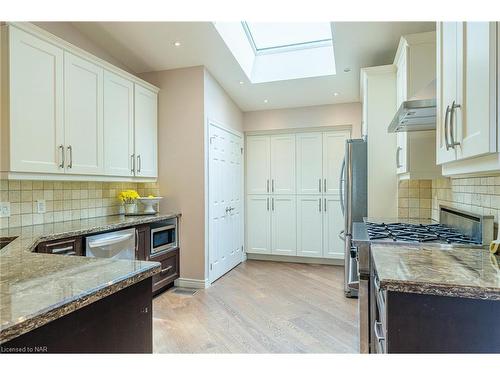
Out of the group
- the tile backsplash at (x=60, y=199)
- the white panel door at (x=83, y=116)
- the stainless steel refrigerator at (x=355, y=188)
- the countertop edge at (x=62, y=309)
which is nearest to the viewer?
the countertop edge at (x=62, y=309)

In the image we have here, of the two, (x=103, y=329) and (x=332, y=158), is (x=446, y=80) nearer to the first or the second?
(x=103, y=329)

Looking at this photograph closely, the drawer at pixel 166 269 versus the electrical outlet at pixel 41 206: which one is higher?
the electrical outlet at pixel 41 206

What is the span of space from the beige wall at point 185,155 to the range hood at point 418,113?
2209 millimetres

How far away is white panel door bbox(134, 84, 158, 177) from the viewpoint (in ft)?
11.2

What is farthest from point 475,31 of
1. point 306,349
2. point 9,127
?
point 9,127

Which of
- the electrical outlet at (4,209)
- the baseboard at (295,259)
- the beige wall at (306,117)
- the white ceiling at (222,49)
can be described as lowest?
the baseboard at (295,259)

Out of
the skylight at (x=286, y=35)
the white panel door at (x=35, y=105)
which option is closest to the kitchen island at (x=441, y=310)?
the white panel door at (x=35, y=105)

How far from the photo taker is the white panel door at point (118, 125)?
3.00 meters

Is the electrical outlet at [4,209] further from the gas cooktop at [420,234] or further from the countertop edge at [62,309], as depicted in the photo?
the gas cooktop at [420,234]

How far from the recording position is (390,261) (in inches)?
47.5

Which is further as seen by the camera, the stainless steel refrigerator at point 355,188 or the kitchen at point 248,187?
the stainless steel refrigerator at point 355,188

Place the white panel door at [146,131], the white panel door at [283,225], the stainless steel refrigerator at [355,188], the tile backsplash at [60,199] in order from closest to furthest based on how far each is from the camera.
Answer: the tile backsplash at [60,199], the stainless steel refrigerator at [355,188], the white panel door at [146,131], the white panel door at [283,225]
